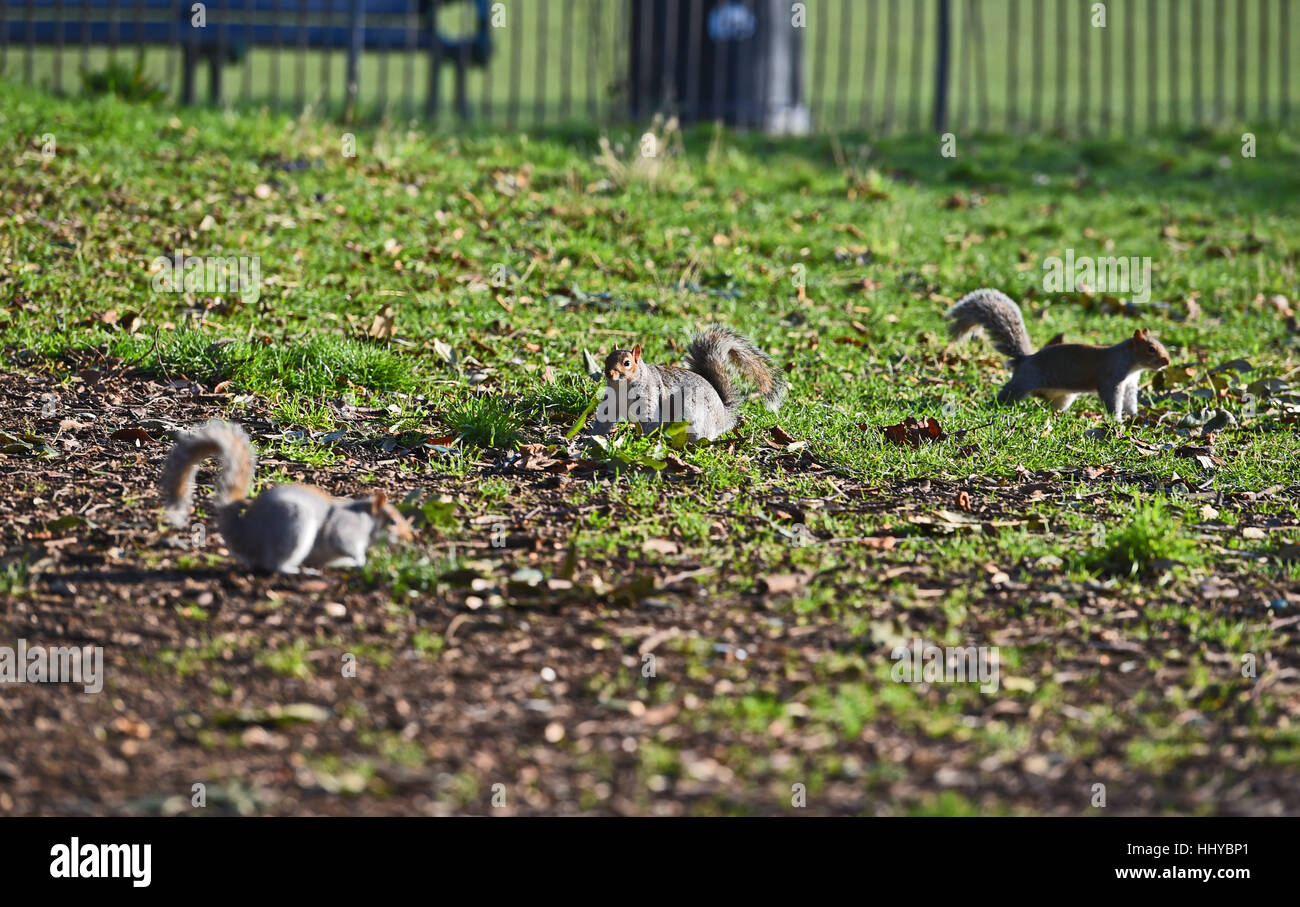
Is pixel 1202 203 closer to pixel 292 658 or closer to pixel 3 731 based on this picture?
pixel 292 658

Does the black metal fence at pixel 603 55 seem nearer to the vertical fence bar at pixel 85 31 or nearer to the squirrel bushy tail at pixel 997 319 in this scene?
the vertical fence bar at pixel 85 31

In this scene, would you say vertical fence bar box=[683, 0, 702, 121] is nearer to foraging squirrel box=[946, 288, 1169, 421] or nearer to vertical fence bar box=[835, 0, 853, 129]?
vertical fence bar box=[835, 0, 853, 129]

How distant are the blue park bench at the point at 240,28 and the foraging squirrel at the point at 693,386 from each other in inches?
259

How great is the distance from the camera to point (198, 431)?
4336mm

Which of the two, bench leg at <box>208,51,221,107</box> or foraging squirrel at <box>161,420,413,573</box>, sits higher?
bench leg at <box>208,51,221,107</box>

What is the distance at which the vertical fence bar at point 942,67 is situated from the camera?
13.0 metres

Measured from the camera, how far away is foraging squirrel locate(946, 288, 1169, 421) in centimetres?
632

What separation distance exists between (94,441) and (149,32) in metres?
7.65

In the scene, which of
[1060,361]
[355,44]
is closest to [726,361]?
[1060,361]

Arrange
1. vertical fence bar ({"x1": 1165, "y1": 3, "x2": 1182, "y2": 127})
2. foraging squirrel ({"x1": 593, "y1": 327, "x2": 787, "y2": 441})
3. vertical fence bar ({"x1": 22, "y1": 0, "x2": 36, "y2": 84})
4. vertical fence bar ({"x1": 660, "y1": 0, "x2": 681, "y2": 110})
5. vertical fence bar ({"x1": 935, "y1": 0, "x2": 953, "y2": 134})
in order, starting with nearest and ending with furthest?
foraging squirrel ({"x1": 593, "y1": 327, "x2": 787, "y2": 441})
vertical fence bar ({"x1": 22, "y1": 0, "x2": 36, "y2": 84})
vertical fence bar ({"x1": 660, "y1": 0, "x2": 681, "y2": 110})
vertical fence bar ({"x1": 935, "y1": 0, "x2": 953, "y2": 134})
vertical fence bar ({"x1": 1165, "y1": 3, "x2": 1182, "y2": 127})

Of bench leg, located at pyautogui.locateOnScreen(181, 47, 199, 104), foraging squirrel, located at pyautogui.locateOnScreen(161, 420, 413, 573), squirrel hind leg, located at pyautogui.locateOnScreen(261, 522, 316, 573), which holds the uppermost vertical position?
bench leg, located at pyautogui.locateOnScreen(181, 47, 199, 104)

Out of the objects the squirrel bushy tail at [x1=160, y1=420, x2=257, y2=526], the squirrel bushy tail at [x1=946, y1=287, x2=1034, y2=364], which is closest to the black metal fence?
the squirrel bushy tail at [x1=946, y1=287, x2=1034, y2=364]

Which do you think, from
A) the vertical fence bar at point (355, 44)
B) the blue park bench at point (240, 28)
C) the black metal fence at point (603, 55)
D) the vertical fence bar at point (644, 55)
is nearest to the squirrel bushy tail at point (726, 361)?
the black metal fence at point (603, 55)
